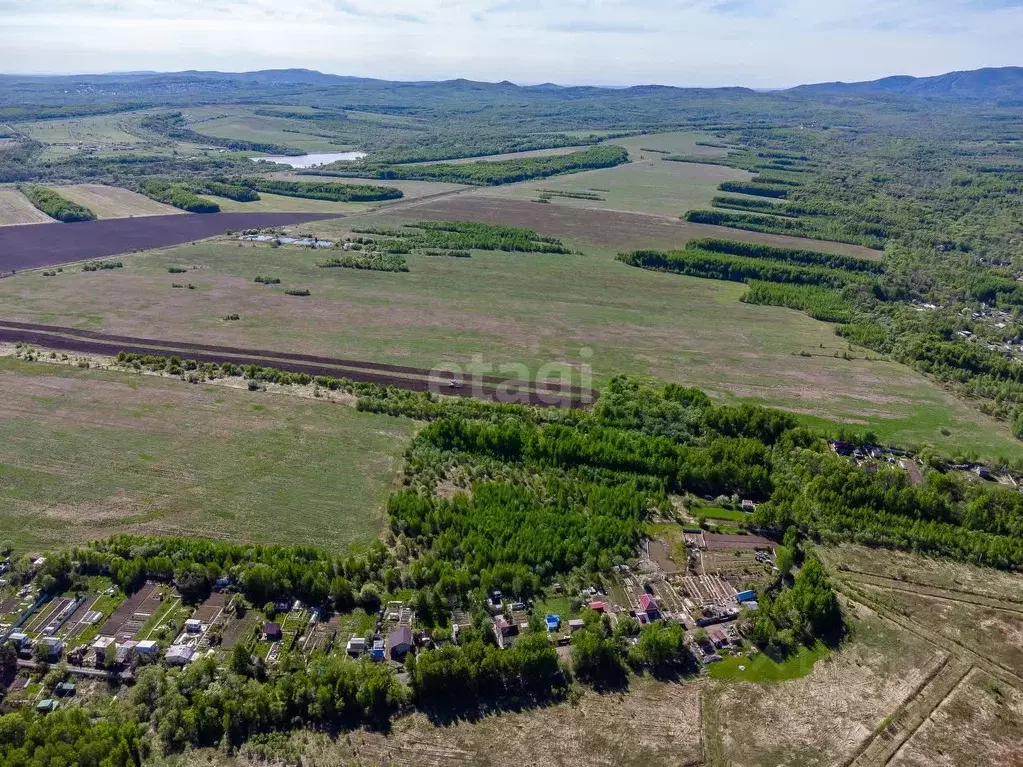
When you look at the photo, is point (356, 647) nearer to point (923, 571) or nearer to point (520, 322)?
point (923, 571)

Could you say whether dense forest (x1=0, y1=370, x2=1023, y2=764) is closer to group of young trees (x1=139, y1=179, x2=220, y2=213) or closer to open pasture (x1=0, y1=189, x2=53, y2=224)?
group of young trees (x1=139, y1=179, x2=220, y2=213)

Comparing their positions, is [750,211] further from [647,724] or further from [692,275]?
[647,724]

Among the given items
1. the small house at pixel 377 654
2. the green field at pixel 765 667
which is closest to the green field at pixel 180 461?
the small house at pixel 377 654

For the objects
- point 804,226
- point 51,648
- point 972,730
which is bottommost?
point 972,730

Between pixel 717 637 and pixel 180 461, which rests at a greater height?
pixel 180 461

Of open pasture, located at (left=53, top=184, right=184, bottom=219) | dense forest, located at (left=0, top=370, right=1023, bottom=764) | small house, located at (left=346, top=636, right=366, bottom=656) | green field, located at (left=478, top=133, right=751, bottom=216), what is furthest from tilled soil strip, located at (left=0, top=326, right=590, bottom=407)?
green field, located at (left=478, top=133, right=751, bottom=216)

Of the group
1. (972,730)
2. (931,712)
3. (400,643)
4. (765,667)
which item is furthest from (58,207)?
(972,730)
